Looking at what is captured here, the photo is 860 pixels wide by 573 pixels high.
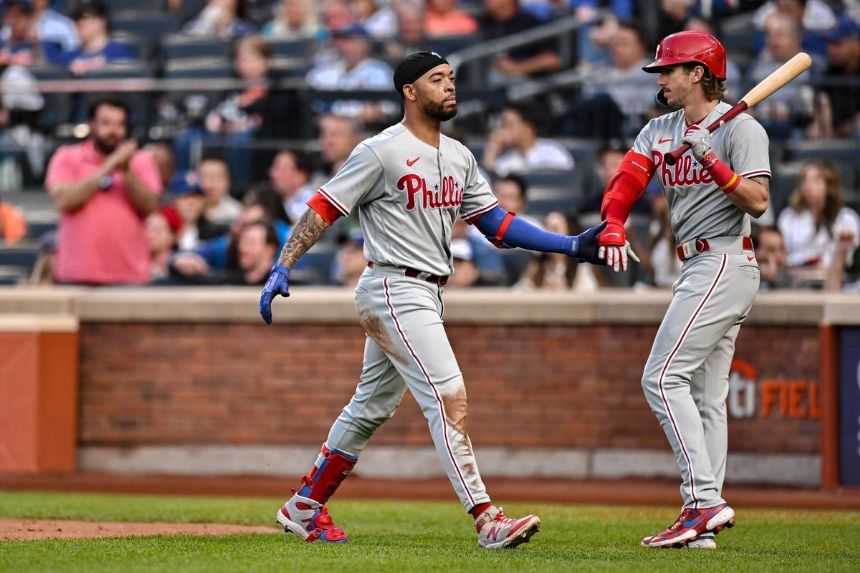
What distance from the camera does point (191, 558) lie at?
5.86 m

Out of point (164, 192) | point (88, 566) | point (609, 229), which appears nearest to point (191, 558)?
A: point (88, 566)

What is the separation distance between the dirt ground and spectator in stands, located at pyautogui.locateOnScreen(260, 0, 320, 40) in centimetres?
610

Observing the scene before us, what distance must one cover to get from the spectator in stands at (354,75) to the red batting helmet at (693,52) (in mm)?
7173

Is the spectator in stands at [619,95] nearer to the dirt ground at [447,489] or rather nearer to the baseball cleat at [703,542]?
the dirt ground at [447,489]

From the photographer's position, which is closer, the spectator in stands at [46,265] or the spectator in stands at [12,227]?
→ the spectator in stands at [46,265]

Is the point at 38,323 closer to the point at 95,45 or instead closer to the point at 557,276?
the point at 557,276

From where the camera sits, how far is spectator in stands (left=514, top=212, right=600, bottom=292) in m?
11.5

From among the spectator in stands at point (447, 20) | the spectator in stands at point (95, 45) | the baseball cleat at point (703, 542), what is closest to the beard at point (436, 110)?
the baseball cleat at point (703, 542)

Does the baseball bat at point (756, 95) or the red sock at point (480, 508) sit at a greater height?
the baseball bat at point (756, 95)

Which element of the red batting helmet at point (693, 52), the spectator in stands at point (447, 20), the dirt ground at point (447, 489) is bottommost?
the dirt ground at point (447, 489)

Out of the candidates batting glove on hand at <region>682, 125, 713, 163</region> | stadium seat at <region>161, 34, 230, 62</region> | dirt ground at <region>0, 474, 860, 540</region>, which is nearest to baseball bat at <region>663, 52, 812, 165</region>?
batting glove on hand at <region>682, 125, 713, 163</region>

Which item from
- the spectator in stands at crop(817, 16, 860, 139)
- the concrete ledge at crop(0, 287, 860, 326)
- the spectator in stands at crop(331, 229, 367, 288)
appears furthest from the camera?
the spectator in stands at crop(817, 16, 860, 139)

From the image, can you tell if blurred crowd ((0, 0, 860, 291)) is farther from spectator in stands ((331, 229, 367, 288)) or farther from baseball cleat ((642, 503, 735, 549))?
baseball cleat ((642, 503, 735, 549))

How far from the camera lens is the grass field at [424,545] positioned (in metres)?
5.67
